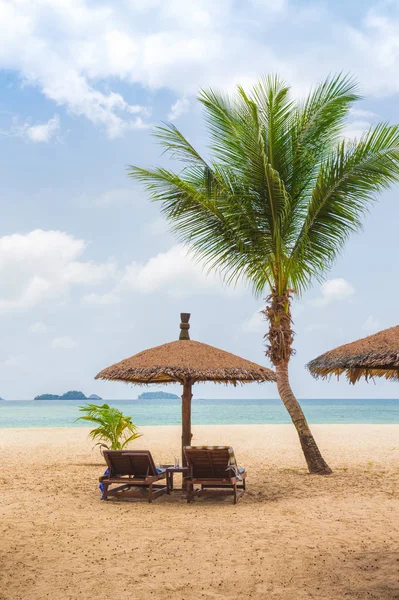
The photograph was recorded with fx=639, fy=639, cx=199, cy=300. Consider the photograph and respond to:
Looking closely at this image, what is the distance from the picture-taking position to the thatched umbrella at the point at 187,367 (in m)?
8.64

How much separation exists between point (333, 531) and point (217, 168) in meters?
7.16

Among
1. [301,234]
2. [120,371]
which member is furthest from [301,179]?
[120,371]

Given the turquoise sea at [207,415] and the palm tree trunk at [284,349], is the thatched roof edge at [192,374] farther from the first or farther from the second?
the turquoise sea at [207,415]

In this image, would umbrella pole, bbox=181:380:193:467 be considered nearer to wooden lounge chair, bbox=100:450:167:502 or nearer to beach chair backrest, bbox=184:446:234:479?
wooden lounge chair, bbox=100:450:167:502

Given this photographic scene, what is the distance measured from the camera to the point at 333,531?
6.33m

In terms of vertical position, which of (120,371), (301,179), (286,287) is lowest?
(120,371)

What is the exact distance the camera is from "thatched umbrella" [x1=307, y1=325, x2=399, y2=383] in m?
8.20

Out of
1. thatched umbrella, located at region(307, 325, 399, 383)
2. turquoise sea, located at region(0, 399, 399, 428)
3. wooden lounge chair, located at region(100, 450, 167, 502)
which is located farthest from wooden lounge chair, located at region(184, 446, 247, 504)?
turquoise sea, located at region(0, 399, 399, 428)

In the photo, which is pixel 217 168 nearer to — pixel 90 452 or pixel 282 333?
pixel 282 333

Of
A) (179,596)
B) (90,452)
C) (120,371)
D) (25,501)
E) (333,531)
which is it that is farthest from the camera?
(90,452)

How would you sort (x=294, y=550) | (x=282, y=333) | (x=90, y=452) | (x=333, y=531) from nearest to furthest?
(x=294, y=550) → (x=333, y=531) → (x=282, y=333) → (x=90, y=452)

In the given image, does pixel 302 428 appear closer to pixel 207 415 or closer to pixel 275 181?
pixel 275 181

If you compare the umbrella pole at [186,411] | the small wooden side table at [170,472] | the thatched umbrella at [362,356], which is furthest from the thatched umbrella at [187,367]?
the thatched umbrella at [362,356]

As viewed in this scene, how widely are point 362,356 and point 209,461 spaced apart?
2.44 metres
